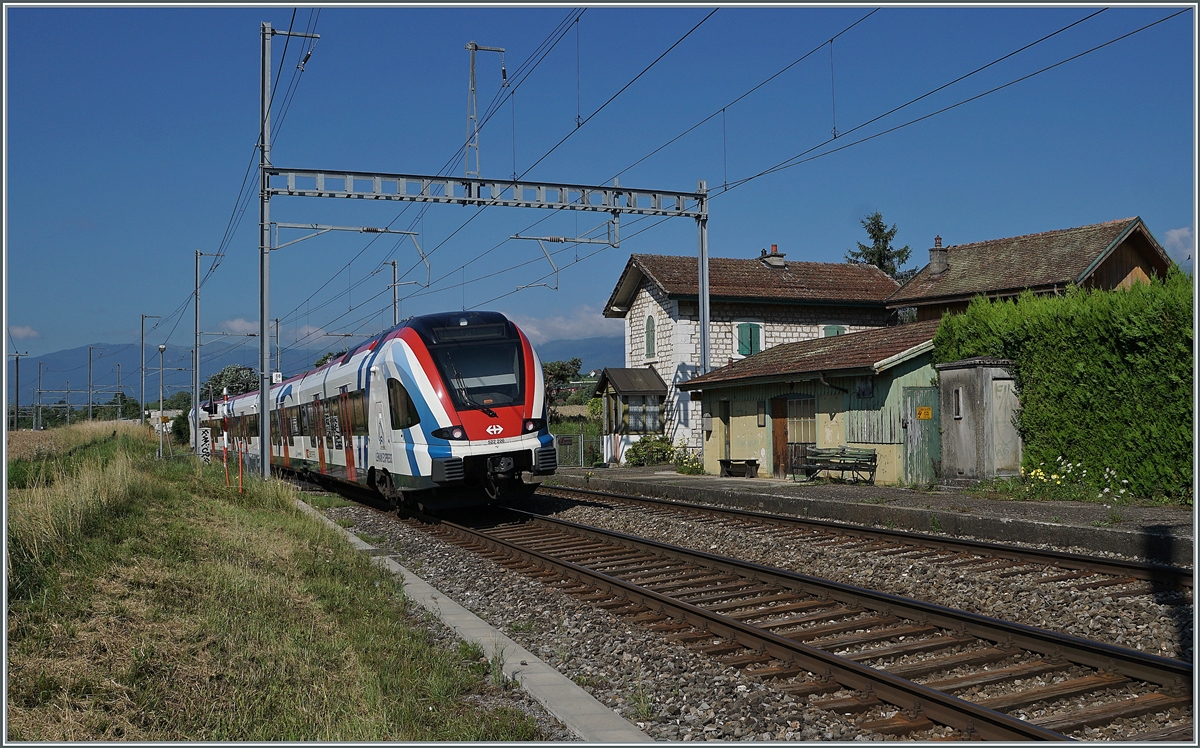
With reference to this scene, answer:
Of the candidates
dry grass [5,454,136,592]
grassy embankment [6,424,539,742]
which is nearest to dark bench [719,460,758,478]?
grassy embankment [6,424,539,742]

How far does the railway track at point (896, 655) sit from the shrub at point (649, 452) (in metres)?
21.9

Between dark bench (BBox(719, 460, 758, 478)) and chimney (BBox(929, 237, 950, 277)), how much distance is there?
39.7 feet

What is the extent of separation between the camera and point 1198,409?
528 centimetres

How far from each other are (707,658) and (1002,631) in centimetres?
213

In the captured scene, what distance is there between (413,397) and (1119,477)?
11.9 meters

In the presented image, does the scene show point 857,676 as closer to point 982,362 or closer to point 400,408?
point 400,408

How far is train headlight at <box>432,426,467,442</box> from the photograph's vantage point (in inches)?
586

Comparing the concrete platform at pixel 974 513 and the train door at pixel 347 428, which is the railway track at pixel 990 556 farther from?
the train door at pixel 347 428

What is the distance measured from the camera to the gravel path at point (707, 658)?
18.8 ft

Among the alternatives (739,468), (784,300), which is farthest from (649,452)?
(784,300)

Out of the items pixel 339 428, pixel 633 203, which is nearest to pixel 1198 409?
pixel 339 428

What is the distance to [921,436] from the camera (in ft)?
67.2

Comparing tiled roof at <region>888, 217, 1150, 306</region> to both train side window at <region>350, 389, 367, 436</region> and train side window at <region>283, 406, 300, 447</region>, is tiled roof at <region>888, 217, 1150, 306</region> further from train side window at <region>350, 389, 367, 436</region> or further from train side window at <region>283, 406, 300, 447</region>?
train side window at <region>283, 406, 300, 447</region>

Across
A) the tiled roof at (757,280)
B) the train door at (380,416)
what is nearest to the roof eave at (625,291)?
the tiled roof at (757,280)
